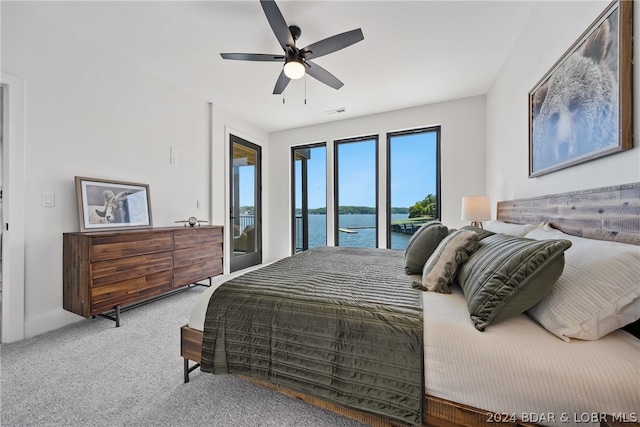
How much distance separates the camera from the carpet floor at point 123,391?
49.6 inches

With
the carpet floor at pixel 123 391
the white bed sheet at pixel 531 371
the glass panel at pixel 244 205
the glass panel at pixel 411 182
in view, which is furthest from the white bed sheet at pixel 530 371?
the glass panel at pixel 244 205

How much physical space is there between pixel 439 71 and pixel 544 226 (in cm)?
227

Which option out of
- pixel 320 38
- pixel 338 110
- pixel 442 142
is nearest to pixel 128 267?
pixel 320 38

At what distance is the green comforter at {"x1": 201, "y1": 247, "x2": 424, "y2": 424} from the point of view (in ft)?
3.17

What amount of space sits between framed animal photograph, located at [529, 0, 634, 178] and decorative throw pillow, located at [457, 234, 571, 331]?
0.72m

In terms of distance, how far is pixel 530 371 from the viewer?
788 millimetres

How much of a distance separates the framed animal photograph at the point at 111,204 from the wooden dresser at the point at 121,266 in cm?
26

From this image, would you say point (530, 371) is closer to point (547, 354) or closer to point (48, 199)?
point (547, 354)

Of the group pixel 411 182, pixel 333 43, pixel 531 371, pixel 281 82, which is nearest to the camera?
pixel 531 371

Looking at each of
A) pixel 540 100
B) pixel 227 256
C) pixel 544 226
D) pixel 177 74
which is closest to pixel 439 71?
pixel 540 100

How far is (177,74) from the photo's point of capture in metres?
3.00

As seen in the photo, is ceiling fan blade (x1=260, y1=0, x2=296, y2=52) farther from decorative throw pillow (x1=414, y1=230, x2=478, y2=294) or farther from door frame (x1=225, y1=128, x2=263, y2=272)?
door frame (x1=225, y1=128, x2=263, y2=272)

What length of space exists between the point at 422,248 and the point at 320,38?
2211 mm

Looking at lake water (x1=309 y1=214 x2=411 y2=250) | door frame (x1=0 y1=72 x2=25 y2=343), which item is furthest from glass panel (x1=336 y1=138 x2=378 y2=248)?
door frame (x1=0 y1=72 x2=25 y2=343)
